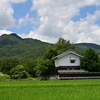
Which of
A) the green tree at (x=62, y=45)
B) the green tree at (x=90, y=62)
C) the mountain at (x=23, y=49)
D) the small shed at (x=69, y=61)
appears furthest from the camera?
the mountain at (x=23, y=49)

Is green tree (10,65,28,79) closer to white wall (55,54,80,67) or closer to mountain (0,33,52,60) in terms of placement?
white wall (55,54,80,67)

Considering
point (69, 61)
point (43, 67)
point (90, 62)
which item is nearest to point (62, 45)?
point (69, 61)

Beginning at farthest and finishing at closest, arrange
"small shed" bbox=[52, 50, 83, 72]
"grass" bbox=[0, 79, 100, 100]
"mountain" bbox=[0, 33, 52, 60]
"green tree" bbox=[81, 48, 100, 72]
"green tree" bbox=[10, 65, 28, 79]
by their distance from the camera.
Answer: "mountain" bbox=[0, 33, 52, 60] < "green tree" bbox=[10, 65, 28, 79] < "small shed" bbox=[52, 50, 83, 72] < "green tree" bbox=[81, 48, 100, 72] < "grass" bbox=[0, 79, 100, 100]

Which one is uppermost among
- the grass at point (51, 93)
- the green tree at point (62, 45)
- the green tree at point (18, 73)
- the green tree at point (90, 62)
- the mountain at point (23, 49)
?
the mountain at point (23, 49)

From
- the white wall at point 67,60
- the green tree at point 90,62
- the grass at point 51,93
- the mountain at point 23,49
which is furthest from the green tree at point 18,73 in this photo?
the mountain at point 23,49

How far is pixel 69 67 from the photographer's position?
123ft

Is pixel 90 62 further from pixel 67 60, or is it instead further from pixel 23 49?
pixel 23 49

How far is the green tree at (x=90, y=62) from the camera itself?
3566 cm

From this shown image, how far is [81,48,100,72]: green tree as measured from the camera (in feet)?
117

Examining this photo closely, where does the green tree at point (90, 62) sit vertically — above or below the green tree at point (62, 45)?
below

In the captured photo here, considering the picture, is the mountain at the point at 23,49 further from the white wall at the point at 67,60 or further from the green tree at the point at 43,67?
the white wall at the point at 67,60

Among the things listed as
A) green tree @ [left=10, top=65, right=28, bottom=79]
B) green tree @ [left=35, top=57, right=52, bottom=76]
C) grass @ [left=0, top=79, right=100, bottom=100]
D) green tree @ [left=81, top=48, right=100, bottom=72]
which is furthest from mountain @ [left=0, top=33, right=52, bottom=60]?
grass @ [left=0, top=79, right=100, bottom=100]

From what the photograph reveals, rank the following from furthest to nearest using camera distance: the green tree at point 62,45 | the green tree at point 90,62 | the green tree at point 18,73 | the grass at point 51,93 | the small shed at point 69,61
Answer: the green tree at point 62,45 → the green tree at point 18,73 → the small shed at point 69,61 → the green tree at point 90,62 → the grass at point 51,93

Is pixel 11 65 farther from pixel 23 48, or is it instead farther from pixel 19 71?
pixel 23 48
